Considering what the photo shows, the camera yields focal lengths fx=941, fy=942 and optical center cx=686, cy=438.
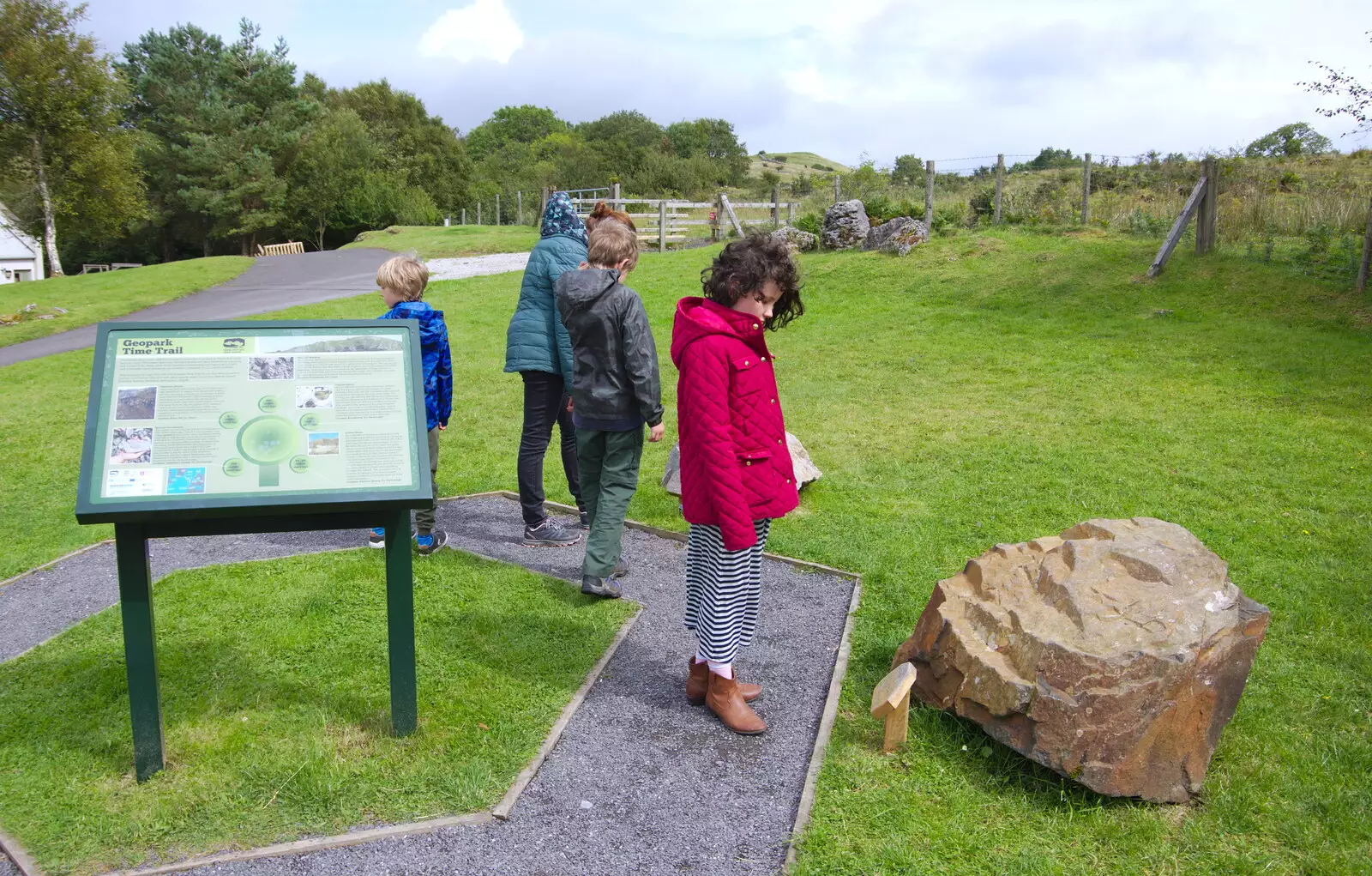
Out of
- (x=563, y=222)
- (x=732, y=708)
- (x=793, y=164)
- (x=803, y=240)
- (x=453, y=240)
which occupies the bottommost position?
(x=732, y=708)

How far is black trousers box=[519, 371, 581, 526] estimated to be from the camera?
5566mm

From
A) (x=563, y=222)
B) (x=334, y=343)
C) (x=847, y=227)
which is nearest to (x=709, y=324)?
(x=334, y=343)

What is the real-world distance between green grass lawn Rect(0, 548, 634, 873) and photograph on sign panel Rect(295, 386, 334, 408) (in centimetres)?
132

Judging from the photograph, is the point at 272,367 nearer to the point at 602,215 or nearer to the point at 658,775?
Result: the point at 658,775

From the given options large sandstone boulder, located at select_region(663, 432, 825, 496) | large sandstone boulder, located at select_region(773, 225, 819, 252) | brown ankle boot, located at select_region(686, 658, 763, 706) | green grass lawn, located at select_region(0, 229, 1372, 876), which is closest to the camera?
green grass lawn, located at select_region(0, 229, 1372, 876)

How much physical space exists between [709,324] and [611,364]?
3.65 ft

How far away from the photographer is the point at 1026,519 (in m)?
6.31

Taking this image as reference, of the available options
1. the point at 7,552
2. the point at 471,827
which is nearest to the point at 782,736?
the point at 471,827

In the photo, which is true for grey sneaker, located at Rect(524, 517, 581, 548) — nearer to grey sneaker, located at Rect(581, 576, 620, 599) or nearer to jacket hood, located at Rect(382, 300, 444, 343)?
grey sneaker, located at Rect(581, 576, 620, 599)

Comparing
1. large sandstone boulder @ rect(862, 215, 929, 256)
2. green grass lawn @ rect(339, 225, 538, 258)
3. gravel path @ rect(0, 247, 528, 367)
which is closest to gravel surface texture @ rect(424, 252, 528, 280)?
gravel path @ rect(0, 247, 528, 367)

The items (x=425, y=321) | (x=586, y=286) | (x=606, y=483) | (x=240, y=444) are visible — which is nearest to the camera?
(x=240, y=444)

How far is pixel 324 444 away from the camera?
133 inches

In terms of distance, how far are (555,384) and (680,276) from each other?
1328cm

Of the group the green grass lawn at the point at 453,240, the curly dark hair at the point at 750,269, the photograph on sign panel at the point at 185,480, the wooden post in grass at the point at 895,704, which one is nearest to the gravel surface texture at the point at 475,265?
the green grass lawn at the point at 453,240
